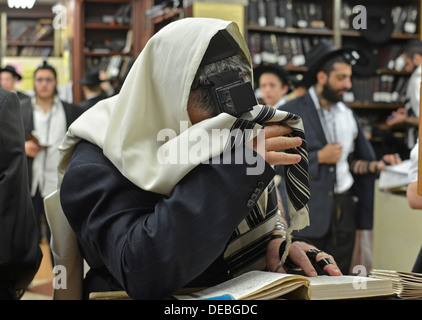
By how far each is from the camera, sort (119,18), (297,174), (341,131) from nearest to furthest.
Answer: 1. (297,174)
2. (341,131)
3. (119,18)

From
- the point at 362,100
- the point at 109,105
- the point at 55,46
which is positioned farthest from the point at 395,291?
the point at 55,46

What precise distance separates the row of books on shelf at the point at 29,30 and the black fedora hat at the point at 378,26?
6472mm

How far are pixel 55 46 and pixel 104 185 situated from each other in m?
10.2

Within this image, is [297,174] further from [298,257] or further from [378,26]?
[378,26]

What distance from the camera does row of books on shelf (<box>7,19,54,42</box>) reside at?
10852mm

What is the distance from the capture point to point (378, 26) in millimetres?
6656

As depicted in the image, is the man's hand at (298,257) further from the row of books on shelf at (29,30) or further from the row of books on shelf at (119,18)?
the row of books on shelf at (29,30)

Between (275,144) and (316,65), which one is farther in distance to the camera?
(316,65)

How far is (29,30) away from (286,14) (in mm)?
6361

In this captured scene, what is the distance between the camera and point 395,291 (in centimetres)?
122

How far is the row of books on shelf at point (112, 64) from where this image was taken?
8.03 m

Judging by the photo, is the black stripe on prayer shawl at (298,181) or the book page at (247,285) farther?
the black stripe on prayer shawl at (298,181)

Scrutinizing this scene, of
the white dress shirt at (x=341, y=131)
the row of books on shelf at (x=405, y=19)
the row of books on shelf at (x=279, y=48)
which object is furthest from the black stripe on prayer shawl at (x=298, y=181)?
the row of books on shelf at (x=405, y=19)

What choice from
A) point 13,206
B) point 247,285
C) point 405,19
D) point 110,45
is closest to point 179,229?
point 247,285
